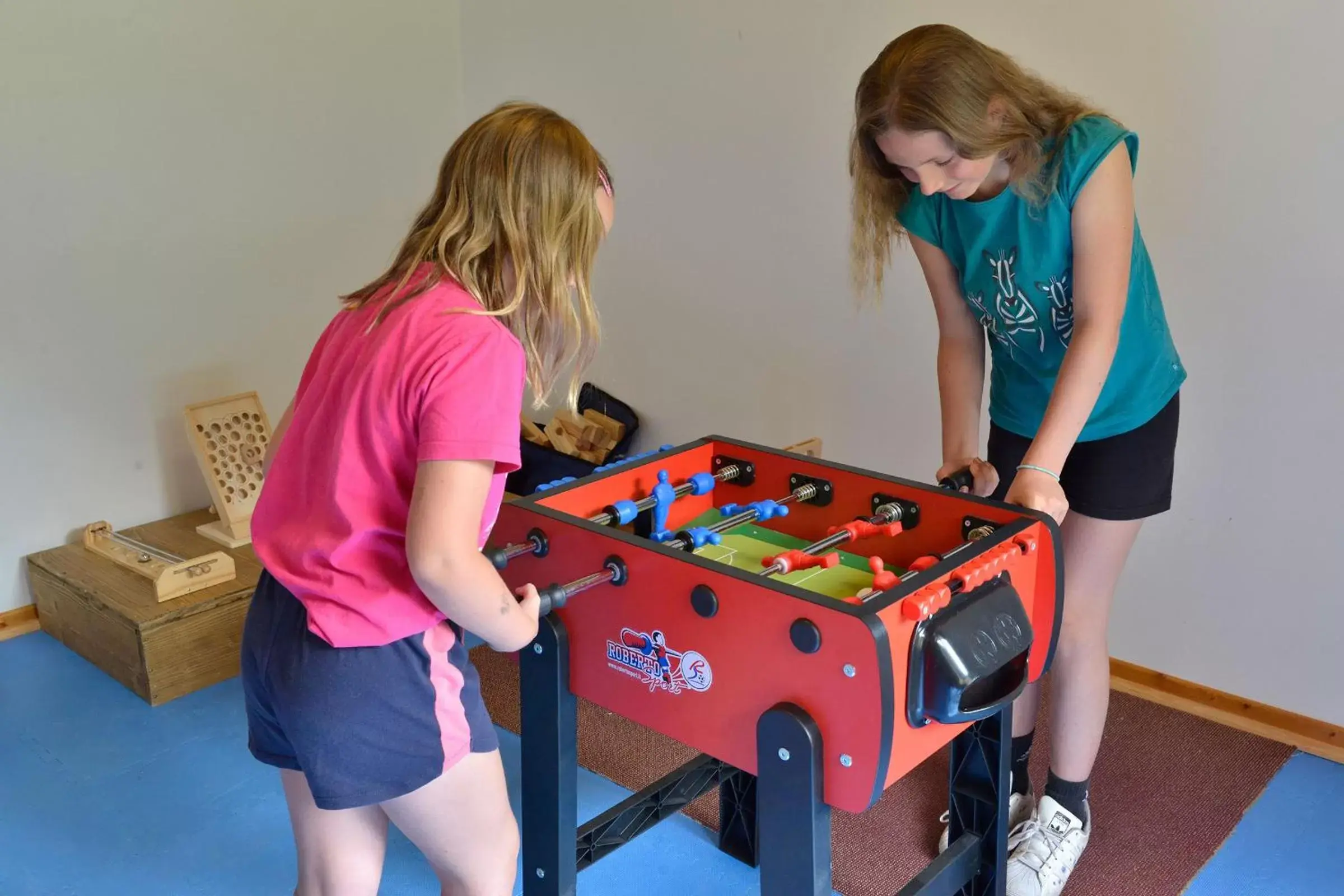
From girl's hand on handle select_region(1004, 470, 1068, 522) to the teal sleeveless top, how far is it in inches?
11.7

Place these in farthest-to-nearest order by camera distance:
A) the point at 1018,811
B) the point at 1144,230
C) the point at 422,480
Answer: the point at 1144,230, the point at 1018,811, the point at 422,480

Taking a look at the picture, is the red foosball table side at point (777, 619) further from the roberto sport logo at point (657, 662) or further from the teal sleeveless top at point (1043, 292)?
the teal sleeveless top at point (1043, 292)

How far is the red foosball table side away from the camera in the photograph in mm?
1205

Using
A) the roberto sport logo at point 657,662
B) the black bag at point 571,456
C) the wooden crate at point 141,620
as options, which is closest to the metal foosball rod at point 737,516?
the roberto sport logo at point 657,662

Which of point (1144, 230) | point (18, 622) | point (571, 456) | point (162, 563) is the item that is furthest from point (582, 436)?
point (1144, 230)

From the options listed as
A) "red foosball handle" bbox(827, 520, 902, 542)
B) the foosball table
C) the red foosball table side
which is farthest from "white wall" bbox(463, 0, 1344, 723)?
"red foosball handle" bbox(827, 520, 902, 542)

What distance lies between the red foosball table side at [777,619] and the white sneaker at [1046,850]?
1.66 feet

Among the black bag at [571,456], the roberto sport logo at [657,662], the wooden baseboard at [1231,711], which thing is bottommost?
the wooden baseboard at [1231,711]

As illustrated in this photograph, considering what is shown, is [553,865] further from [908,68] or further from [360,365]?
[908,68]

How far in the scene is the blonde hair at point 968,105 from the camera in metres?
1.55

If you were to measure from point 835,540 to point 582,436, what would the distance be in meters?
2.09

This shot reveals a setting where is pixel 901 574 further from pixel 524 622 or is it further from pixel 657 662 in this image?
pixel 524 622

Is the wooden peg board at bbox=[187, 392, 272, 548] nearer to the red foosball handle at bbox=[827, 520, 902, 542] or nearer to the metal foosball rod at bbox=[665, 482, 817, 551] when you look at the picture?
the metal foosball rod at bbox=[665, 482, 817, 551]

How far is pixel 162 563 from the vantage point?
2.76 metres
